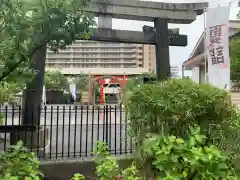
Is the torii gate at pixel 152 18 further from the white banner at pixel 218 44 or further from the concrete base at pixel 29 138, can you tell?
the concrete base at pixel 29 138

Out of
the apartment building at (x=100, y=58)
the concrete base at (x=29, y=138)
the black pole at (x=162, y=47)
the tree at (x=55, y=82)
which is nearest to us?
the concrete base at (x=29, y=138)

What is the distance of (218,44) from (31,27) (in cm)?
815

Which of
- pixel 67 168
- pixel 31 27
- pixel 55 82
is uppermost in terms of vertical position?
pixel 55 82

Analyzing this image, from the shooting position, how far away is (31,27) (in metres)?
3.30

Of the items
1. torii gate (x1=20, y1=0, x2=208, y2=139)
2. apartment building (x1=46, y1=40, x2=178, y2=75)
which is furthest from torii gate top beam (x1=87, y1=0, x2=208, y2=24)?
apartment building (x1=46, y1=40, x2=178, y2=75)

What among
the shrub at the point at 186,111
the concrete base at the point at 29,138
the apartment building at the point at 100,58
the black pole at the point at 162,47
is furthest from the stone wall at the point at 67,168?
the apartment building at the point at 100,58

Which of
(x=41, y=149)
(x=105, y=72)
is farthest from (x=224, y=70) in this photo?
(x=105, y=72)

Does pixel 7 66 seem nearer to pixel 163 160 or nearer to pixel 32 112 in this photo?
pixel 163 160

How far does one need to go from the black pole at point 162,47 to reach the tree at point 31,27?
567 centimetres

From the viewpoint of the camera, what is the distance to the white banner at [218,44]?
9992 mm

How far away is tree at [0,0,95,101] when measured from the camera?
3.10m

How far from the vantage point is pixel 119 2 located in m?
8.88

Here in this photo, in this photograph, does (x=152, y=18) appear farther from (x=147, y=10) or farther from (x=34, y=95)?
(x=34, y=95)

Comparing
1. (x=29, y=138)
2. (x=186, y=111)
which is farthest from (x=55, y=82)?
(x=186, y=111)
